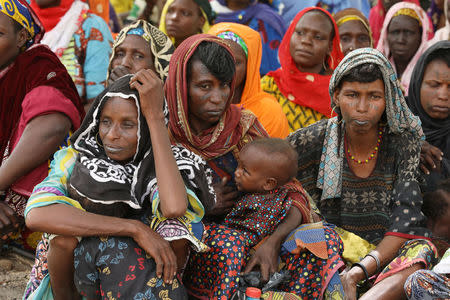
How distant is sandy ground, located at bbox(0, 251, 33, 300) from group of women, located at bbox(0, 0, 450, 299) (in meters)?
0.17

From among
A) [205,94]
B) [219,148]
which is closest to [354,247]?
[219,148]

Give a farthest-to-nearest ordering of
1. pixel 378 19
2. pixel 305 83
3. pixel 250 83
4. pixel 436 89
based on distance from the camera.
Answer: pixel 378 19, pixel 305 83, pixel 250 83, pixel 436 89

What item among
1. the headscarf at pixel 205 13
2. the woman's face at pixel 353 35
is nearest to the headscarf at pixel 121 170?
the headscarf at pixel 205 13

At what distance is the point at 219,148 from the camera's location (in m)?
3.38

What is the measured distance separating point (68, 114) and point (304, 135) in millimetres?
1538

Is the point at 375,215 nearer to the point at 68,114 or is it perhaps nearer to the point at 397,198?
the point at 397,198

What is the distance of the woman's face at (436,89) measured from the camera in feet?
13.1

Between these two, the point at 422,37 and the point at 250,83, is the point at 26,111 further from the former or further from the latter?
the point at 422,37

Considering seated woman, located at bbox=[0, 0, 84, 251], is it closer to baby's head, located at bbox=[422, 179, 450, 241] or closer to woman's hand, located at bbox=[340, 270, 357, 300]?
woman's hand, located at bbox=[340, 270, 357, 300]

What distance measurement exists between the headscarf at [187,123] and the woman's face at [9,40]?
1.15 metres

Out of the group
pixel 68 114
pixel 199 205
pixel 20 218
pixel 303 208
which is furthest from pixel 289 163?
pixel 20 218

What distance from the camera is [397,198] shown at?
351 cm

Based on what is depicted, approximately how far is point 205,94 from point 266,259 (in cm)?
101

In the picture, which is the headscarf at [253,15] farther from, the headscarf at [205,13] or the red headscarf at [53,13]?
the red headscarf at [53,13]
